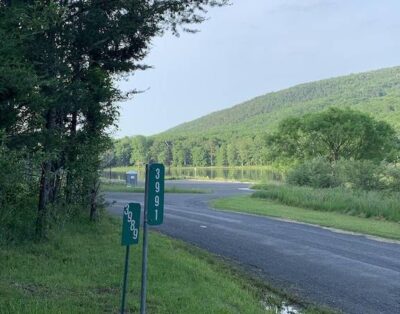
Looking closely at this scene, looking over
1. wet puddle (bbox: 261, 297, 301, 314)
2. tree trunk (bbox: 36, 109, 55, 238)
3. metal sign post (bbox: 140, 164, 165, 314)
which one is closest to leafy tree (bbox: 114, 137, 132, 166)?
tree trunk (bbox: 36, 109, 55, 238)

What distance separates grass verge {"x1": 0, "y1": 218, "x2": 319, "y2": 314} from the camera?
6.14 metres

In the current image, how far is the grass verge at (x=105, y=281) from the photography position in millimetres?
6137

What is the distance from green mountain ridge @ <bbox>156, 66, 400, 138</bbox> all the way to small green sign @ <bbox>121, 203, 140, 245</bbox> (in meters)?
78.7

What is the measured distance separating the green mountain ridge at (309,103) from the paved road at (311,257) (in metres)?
66.8

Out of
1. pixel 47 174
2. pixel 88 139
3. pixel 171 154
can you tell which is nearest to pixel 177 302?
pixel 47 174

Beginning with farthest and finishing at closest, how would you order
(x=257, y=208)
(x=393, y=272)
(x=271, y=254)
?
(x=257, y=208), (x=271, y=254), (x=393, y=272)

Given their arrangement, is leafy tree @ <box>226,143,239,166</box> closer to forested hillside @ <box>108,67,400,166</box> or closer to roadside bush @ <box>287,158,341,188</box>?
forested hillside @ <box>108,67,400,166</box>

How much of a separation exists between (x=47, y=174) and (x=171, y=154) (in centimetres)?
10757

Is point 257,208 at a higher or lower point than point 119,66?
lower

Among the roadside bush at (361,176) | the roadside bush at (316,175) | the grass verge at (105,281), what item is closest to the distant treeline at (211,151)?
the roadside bush at (316,175)

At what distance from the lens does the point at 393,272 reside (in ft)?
33.6

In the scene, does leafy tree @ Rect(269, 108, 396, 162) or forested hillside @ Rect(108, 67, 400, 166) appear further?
forested hillside @ Rect(108, 67, 400, 166)

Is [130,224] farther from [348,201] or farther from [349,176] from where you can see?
[349,176]

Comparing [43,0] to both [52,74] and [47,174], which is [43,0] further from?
[47,174]
